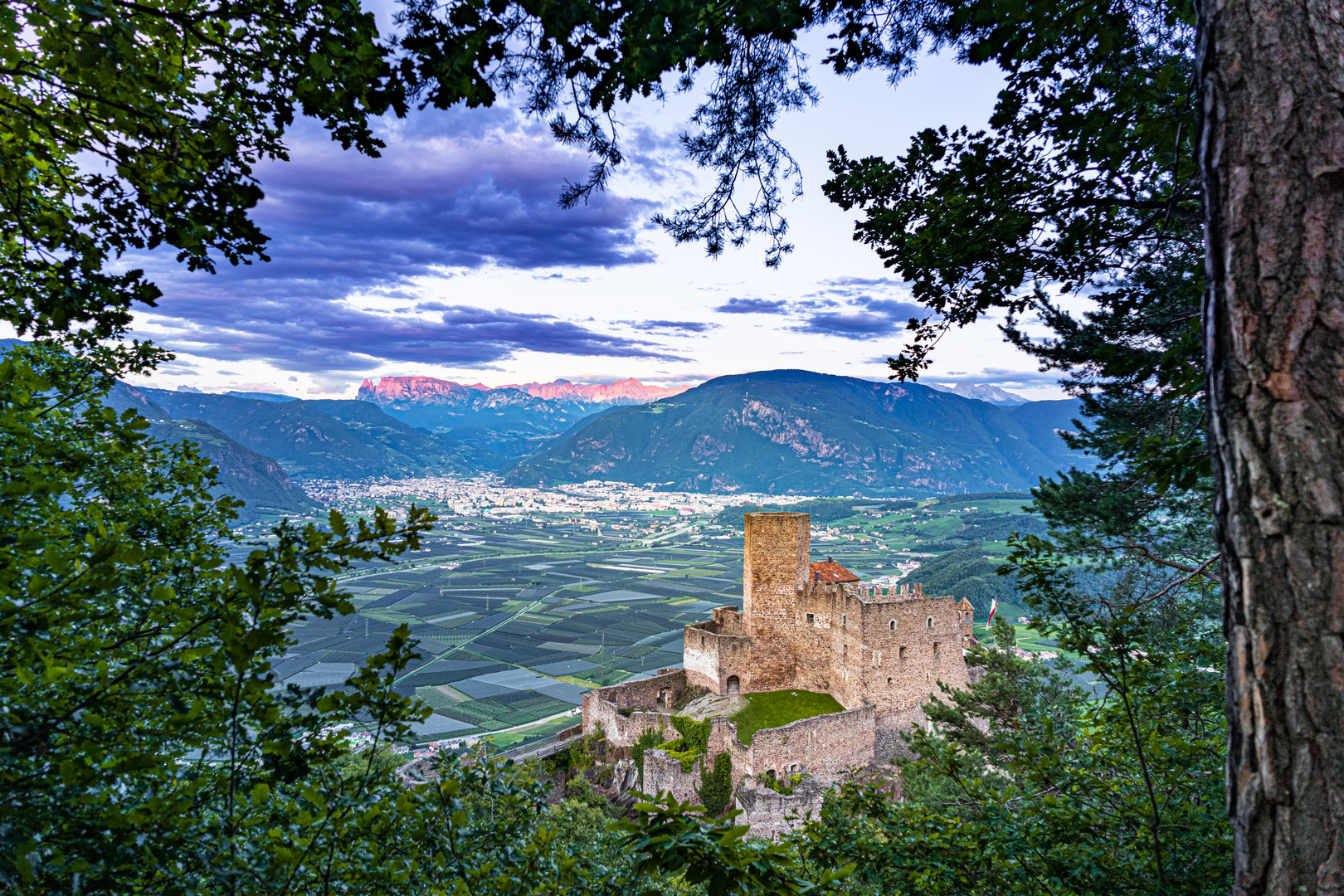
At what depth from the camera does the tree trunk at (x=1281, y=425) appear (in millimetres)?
1938

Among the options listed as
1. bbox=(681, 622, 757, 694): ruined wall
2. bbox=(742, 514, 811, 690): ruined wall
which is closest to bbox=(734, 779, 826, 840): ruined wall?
bbox=(681, 622, 757, 694): ruined wall

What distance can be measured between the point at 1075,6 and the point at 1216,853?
6.23m

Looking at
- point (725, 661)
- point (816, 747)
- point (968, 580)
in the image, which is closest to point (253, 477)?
point (968, 580)

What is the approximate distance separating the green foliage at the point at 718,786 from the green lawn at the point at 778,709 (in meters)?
0.95

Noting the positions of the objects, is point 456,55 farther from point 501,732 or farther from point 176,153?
point 501,732

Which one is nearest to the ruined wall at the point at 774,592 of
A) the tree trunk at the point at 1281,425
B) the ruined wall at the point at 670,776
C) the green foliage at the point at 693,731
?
the green foliage at the point at 693,731

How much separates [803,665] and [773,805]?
266 inches

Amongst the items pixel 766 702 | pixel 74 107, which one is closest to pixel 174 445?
pixel 74 107

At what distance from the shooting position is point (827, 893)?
337cm

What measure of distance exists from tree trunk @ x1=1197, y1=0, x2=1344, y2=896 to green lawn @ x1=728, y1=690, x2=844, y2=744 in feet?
64.8

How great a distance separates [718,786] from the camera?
64.2 ft

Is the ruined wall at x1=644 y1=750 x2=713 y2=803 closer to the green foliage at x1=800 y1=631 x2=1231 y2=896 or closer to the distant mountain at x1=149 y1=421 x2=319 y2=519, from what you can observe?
the green foliage at x1=800 y1=631 x2=1231 y2=896

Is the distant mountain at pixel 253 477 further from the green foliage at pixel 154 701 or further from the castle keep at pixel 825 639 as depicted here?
the green foliage at pixel 154 701

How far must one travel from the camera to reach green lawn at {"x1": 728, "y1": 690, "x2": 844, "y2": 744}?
20980 millimetres
